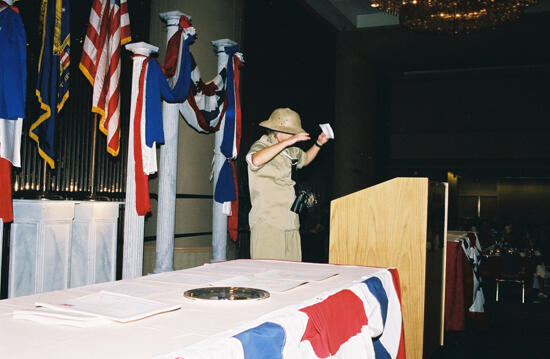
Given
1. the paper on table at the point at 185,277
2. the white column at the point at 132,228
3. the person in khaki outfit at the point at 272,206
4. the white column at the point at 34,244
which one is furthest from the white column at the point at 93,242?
the paper on table at the point at 185,277

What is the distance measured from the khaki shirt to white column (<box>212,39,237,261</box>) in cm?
186

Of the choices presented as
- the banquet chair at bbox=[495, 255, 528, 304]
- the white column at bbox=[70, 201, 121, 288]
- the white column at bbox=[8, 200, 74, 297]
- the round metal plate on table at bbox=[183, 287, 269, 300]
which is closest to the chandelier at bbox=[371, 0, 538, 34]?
the banquet chair at bbox=[495, 255, 528, 304]

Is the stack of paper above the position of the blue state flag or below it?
below

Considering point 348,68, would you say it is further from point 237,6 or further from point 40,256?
point 40,256

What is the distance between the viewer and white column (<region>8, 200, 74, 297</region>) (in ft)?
10.7

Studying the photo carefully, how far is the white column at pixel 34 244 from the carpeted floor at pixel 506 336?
2.54 metres

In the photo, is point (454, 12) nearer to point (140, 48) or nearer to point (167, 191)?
point (140, 48)

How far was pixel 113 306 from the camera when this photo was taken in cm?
111

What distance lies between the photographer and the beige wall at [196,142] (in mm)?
4820

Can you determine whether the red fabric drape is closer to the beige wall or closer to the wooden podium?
the beige wall

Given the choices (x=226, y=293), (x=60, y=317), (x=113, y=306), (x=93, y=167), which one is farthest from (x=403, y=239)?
(x=93, y=167)

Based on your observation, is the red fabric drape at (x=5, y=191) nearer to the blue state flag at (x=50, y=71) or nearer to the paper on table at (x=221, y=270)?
the blue state flag at (x=50, y=71)

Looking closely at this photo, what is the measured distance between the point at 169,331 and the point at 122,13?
3649 mm

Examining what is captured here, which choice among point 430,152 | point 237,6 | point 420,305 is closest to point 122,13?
point 237,6
